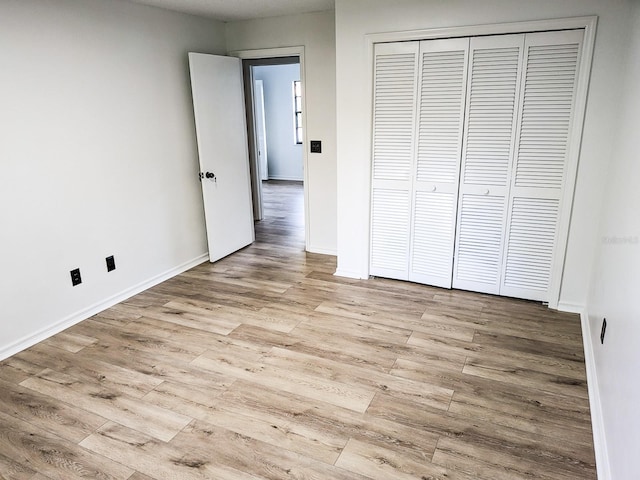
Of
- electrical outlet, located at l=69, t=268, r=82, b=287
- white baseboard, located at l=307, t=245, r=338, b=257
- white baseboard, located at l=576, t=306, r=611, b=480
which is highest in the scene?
electrical outlet, located at l=69, t=268, r=82, b=287

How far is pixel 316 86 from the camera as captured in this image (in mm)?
4371

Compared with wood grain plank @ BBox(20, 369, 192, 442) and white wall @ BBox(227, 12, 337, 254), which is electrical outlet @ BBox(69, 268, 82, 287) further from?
white wall @ BBox(227, 12, 337, 254)

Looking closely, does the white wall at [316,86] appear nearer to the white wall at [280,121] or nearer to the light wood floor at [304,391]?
the light wood floor at [304,391]

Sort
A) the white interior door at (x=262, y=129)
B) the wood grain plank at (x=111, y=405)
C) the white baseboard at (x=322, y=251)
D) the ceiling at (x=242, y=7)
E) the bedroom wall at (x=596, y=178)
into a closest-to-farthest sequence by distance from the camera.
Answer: the bedroom wall at (x=596, y=178) → the wood grain plank at (x=111, y=405) → the ceiling at (x=242, y=7) → the white baseboard at (x=322, y=251) → the white interior door at (x=262, y=129)

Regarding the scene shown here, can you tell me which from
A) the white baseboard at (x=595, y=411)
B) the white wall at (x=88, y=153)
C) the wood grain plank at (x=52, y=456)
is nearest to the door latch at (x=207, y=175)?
the white wall at (x=88, y=153)

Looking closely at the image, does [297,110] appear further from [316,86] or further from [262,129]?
[316,86]

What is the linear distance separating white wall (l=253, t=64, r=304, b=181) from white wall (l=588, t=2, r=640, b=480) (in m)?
6.69

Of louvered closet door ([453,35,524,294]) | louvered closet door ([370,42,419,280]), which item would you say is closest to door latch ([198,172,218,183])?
louvered closet door ([370,42,419,280])

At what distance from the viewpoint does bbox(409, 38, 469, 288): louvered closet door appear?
331cm

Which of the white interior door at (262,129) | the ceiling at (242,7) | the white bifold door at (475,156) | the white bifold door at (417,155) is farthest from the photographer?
the white interior door at (262,129)

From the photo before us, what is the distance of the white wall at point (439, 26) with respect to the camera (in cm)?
287

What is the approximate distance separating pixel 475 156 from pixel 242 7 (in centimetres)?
232

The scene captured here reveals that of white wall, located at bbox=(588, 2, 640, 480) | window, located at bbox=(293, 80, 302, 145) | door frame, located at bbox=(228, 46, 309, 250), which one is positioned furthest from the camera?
window, located at bbox=(293, 80, 302, 145)

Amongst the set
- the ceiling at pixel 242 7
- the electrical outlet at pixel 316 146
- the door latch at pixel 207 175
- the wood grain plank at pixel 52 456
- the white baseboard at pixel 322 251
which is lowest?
the wood grain plank at pixel 52 456
